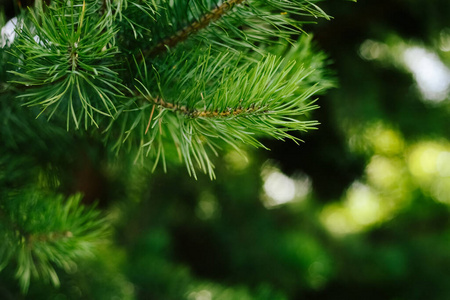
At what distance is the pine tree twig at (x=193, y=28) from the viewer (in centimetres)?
22

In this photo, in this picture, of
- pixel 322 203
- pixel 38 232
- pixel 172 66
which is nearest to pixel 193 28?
pixel 172 66

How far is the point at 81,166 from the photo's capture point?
0.51 meters

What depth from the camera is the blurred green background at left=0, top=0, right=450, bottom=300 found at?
22.3 inches

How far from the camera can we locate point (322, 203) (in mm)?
826

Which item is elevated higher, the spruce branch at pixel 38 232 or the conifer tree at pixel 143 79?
the conifer tree at pixel 143 79

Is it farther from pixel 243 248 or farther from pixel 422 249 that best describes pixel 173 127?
pixel 422 249

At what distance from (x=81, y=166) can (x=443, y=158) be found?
5.25 ft

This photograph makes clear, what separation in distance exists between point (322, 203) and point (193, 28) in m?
0.66

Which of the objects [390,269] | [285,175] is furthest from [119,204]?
[390,269]

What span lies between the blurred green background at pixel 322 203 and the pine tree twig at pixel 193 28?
0.20 m

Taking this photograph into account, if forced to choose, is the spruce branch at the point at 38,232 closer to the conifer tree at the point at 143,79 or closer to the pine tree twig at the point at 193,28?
the conifer tree at the point at 143,79

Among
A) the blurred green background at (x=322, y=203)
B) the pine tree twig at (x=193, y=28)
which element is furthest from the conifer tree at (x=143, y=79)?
the blurred green background at (x=322, y=203)

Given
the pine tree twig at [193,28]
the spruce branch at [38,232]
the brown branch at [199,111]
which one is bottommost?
the spruce branch at [38,232]

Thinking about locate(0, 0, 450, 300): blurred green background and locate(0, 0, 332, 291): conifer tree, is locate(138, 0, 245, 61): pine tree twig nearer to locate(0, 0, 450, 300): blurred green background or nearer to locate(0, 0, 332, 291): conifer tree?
locate(0, 0, 332, 291): conifer tree
